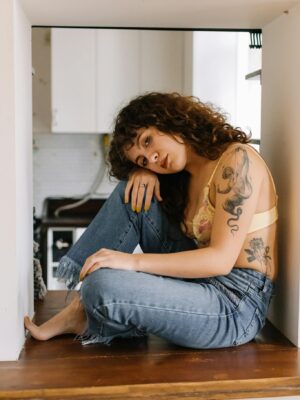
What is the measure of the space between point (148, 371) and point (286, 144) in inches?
32.5

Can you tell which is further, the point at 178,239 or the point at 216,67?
the point at 216,67

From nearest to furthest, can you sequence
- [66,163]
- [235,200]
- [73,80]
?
[235,200] < [73,80] < [66,163]

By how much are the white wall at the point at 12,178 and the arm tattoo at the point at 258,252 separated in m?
0.68

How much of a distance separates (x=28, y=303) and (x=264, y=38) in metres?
1.21

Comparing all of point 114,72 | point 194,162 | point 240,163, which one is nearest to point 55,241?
point 114,72

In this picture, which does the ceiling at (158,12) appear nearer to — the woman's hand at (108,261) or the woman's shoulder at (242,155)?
the woman's shoulder at (242,155)

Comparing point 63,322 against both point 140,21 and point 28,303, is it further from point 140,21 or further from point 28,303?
point 140,21

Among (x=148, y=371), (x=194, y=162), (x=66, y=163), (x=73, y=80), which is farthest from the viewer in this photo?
(x=66, y=163)

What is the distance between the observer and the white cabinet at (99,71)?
4312mm

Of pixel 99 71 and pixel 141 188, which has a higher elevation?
pixel 99 71

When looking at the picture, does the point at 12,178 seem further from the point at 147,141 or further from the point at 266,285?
the point at 266,285

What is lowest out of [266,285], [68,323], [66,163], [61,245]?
[61,245]

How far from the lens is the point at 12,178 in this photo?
175cm

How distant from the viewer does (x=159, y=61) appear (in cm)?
445
